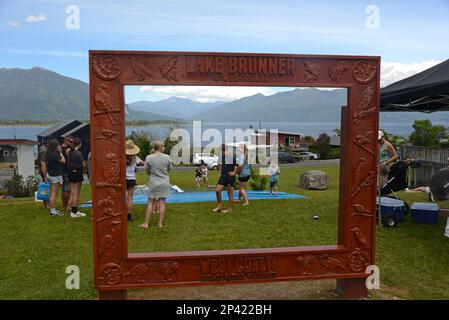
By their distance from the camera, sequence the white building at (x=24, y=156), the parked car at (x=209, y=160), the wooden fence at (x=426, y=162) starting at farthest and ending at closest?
the parked car at (x=209, y=160) → the white building at (x=24, y=156) → the wooden fence at (x=426, y=162)

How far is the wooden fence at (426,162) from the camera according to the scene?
1340 cm

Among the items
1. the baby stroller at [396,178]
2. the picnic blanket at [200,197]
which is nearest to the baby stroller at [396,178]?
the baby stroller at [396,178]

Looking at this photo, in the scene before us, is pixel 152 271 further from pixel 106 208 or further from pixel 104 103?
pixel 104 103

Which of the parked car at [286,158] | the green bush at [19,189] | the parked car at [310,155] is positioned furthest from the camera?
the parked car at [310,155]

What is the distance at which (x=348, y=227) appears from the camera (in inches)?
164

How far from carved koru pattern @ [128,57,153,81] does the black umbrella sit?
4.73 meters

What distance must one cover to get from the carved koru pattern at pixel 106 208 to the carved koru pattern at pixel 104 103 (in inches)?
30.9

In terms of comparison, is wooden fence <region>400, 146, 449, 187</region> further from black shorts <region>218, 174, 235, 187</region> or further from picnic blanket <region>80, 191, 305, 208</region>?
black shorts <region>218, 174, 235, 187</region>

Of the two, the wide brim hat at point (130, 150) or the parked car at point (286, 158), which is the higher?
the wide brim hat at point (130, 150)

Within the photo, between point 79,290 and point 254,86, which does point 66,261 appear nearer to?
point 79,290

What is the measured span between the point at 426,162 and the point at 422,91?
853 cm

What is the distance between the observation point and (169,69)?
3775mm

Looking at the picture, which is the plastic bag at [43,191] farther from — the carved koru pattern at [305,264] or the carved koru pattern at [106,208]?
the carved koru pattern at [305,264]

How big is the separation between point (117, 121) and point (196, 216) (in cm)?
443
